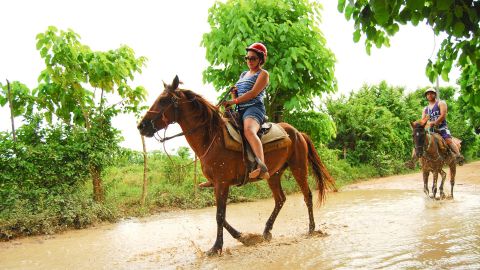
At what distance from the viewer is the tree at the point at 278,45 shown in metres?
10.7

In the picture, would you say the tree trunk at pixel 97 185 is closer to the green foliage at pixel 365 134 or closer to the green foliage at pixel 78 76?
the green foliage at pixel 78 76

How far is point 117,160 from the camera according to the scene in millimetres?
9070

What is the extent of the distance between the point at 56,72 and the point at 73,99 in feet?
2.53

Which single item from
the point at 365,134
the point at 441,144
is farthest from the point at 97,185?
the point at 365,134

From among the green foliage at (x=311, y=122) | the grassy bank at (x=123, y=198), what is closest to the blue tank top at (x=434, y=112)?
the green foliage at (x=311, y=122)

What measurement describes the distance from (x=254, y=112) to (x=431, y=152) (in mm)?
6732

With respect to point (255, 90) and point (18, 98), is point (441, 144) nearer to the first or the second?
point (255, 90)

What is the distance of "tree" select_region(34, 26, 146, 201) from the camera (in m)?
8.22

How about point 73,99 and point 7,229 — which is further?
point 73,99

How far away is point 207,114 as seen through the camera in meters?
5.48

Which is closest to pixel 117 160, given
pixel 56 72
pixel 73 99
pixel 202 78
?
pixel 73 99

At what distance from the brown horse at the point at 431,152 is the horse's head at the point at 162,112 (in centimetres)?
710

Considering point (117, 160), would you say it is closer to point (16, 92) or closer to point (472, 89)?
point (16, 92)

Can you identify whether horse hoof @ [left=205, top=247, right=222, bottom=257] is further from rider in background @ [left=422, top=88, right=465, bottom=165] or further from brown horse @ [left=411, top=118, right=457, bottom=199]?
rider in background @ [left=422, top=88, right=465, bottom=165]
